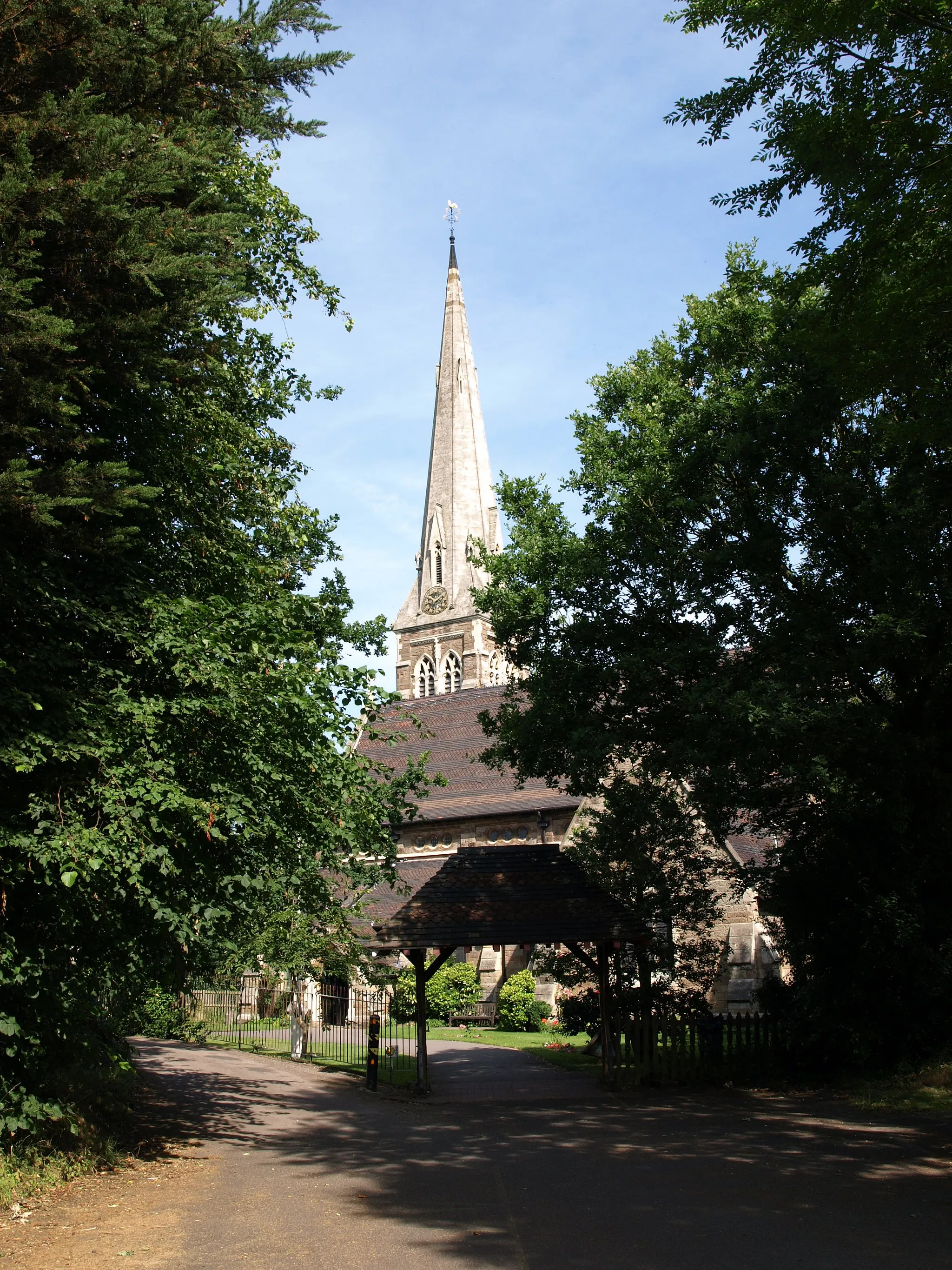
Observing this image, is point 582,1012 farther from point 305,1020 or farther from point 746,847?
point 746,847

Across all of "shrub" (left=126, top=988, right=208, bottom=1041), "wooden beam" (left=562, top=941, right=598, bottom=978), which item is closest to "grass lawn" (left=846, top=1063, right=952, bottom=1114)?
"wooden beam" (left=562, top=941, right=598, bottom=978)

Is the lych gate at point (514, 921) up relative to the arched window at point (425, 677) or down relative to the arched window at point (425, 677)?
down

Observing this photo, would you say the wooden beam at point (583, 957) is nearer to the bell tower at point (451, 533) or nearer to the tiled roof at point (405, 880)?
the tiled roof at point (405, 880)

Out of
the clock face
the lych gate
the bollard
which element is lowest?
the bollard

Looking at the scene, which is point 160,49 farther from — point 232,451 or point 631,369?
point 631,369

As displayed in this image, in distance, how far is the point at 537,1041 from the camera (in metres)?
29.5

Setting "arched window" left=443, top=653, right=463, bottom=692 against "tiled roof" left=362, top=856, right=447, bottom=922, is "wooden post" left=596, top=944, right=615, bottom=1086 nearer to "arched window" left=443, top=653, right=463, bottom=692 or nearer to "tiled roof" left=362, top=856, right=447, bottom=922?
"tiled roof" left=362, top=856, right=447, bottom=922

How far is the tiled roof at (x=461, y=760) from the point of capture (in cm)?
4028

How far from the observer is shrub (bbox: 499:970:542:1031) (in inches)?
1293

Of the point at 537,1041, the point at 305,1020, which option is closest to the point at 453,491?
the point at 537,1041

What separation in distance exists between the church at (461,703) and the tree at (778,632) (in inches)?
98.8

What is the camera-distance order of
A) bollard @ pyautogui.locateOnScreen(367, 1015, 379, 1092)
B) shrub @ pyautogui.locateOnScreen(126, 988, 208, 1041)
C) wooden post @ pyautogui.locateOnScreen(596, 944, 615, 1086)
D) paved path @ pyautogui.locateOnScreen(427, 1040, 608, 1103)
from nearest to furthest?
paved path @ pyautogui.locateOnScreen(427, 1040, 608, 1103), wooden post @ pyautogui.locateOnScreen(596, 944, 615, 1086), bollard @ pyautogui.locateOnScreen(367, 1015, 379, 1092), shrub @ pyautogui.locateOnScreen(126, 988, 208, 1041)

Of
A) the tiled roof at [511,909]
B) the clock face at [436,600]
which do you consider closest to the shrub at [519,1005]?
the tiled roof at [511,909]

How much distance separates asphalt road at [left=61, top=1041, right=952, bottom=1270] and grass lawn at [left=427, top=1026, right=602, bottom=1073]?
6234 millimetres
